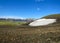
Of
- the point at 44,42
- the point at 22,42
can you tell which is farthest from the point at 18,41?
the point at 44,42

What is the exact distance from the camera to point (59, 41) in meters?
19.1

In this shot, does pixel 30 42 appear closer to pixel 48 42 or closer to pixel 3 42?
pixel 48 42

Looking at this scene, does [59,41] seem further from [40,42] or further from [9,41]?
[9,41]

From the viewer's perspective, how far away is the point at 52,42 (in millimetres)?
18328

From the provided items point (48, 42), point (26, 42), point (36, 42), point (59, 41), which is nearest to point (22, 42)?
point (26, 42)

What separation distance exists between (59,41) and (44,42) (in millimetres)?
2174

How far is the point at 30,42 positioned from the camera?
1844 centimetres

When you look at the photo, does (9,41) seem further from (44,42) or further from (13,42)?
(44,42)

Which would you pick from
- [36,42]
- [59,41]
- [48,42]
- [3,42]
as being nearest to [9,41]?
[3,42]

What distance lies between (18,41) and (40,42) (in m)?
Answer: 2.88

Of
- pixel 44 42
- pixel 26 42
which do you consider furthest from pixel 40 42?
pixel 26 42

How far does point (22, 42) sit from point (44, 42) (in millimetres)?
2754

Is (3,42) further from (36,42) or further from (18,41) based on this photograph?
(36,42)

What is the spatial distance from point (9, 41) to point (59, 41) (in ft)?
21.1
